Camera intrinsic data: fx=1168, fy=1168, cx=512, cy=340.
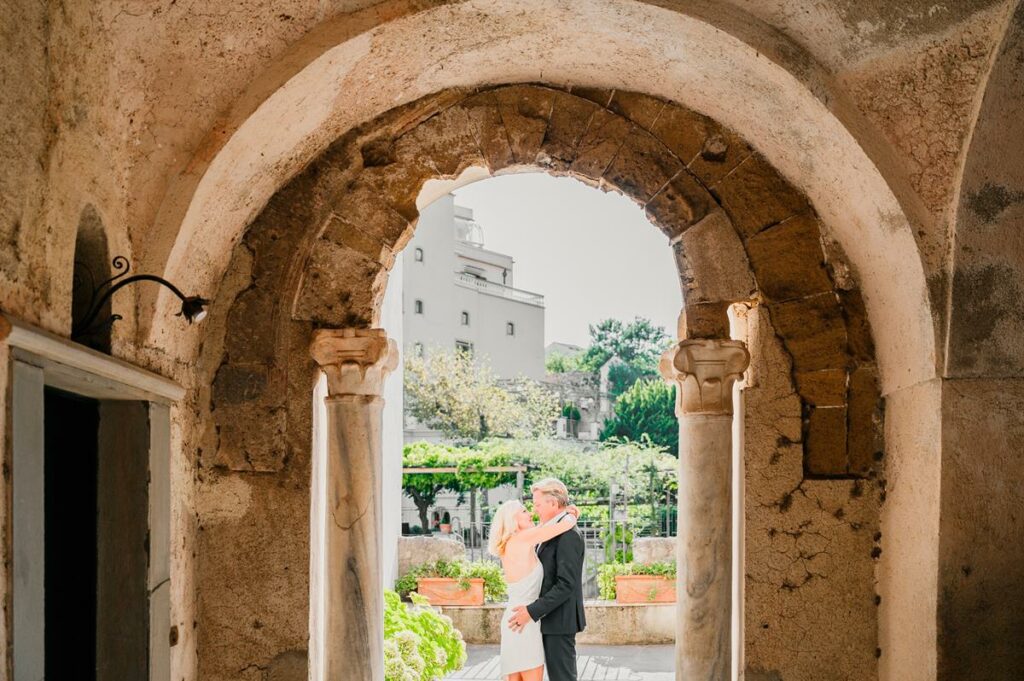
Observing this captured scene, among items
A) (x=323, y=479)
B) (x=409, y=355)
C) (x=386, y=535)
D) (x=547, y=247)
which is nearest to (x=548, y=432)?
(x=409, y=355)

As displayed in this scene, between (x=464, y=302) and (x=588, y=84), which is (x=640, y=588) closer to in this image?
(x=588, y=84)

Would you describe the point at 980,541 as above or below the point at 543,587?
above

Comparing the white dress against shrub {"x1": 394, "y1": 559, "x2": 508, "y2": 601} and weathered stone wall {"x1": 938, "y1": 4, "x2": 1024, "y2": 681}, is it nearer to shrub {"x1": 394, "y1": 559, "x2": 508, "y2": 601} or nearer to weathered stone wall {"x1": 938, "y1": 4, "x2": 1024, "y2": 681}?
weathered stone wall {"x1": 938, "y1": 4, "x2": 1024, "y2": 681}

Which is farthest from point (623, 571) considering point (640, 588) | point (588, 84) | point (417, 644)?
point (588, 84)

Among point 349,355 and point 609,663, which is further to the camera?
point 609,663

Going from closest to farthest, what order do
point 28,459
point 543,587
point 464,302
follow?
point 28,459 < point 543,587 < point 464,302

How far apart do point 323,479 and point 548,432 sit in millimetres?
23479

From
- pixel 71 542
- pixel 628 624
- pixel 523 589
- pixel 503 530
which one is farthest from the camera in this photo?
pixel 628 624

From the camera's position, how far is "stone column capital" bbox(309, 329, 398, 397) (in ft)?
15.7

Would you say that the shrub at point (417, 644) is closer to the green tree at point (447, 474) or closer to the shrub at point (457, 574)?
the shrub at point (457, 574)

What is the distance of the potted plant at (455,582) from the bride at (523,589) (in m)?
4.32

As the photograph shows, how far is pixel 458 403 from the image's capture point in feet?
88.1

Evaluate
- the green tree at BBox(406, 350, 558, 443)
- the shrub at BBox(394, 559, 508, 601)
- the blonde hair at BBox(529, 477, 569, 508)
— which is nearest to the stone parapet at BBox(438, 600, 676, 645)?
the shrub at BBox(394, 559, 508, 601)

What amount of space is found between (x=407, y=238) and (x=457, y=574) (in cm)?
620
